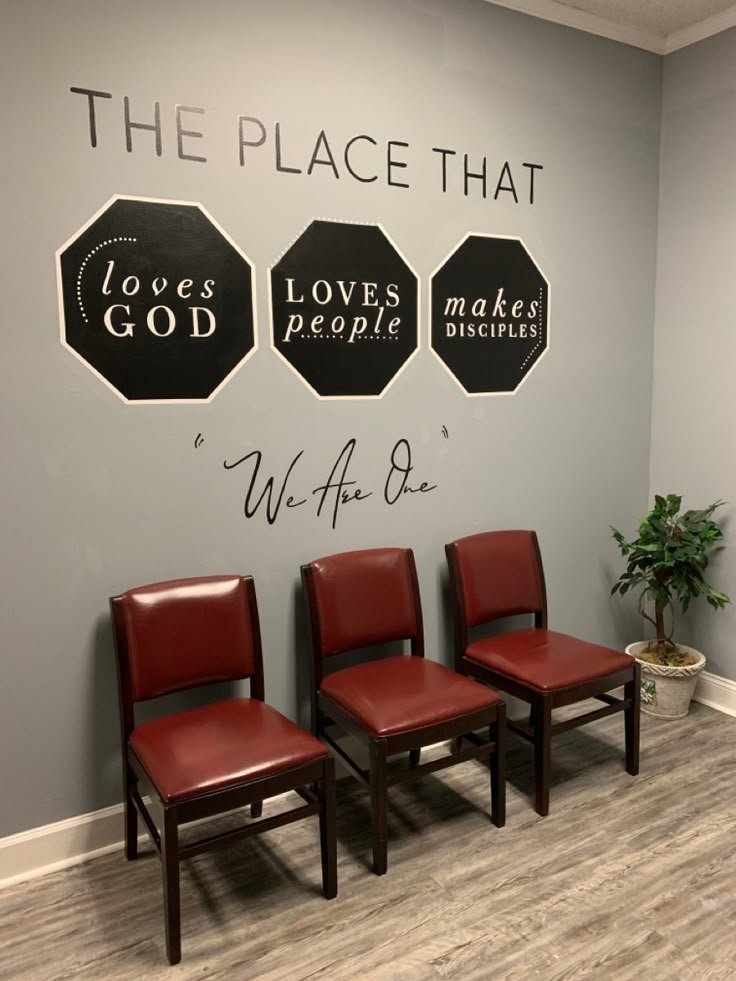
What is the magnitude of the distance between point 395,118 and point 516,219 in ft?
2.10

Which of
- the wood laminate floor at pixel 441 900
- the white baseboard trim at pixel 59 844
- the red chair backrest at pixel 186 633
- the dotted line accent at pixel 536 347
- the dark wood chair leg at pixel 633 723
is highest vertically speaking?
the dotted line accent at pixel 536 347

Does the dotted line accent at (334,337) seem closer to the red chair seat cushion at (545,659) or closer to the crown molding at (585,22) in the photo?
the red chair seat cushion at (545,659)

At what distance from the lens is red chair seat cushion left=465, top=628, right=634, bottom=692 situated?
8.51ft

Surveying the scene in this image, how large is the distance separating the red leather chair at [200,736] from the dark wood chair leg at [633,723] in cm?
119

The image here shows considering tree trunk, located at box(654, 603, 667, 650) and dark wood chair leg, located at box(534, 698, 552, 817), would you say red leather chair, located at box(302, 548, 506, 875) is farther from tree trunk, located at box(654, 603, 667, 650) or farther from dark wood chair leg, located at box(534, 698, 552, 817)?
tree trunk, located at box(654, 603, 667, 650)

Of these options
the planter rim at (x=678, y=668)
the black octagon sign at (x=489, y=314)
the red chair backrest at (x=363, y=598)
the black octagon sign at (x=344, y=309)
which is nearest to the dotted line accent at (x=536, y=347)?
the black octagon sign at (x=489, y=314)

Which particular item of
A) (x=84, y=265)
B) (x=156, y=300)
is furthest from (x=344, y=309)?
(x=84, y=265)

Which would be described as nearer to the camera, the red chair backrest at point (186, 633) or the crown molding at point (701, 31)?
the red chair backrest at point (186, 633)

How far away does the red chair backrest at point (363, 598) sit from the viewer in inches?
102

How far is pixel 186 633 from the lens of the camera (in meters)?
2.32

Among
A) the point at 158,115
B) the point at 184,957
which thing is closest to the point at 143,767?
the point at 184,957

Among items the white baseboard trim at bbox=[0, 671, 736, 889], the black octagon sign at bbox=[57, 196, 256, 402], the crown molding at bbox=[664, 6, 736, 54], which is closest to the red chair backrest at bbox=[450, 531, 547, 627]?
the black octagon sign at bbox=[57, 196, 256, 402]

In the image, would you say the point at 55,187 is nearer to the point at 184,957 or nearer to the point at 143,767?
the point at 143,767

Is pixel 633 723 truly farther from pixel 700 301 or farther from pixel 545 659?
pixel 700 301
